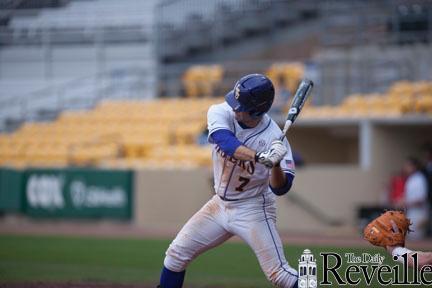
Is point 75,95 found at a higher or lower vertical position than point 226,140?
lower

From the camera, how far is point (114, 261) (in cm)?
1365

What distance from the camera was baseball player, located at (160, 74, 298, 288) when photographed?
7570mm

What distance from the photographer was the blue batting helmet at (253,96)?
7.57 meters

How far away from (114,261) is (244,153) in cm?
672

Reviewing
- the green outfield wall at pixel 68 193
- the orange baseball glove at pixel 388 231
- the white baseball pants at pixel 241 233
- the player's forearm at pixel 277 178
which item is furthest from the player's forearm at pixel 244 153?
the green outfield wall at pixel 68 193

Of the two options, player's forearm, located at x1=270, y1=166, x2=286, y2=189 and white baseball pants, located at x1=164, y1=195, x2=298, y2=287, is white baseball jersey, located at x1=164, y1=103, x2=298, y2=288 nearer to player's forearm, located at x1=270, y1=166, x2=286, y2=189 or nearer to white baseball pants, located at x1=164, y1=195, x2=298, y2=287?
white baseball pants, located at x1=164, y1=195, x2=298, y2=287

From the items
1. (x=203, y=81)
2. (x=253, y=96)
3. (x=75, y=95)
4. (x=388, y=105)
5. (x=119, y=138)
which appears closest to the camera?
(x=253, y=96)

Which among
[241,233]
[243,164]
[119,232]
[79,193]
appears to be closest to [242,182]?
[243,164]

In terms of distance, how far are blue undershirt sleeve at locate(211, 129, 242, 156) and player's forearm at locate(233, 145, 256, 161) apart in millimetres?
34

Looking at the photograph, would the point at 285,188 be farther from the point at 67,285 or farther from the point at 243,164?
the point at 67,285

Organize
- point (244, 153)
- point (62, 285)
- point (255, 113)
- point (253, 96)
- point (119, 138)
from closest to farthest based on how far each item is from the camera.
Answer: point (244, 153)
point (253, 96)
point (255, 113)
point (62, 285)
point (119, 138)

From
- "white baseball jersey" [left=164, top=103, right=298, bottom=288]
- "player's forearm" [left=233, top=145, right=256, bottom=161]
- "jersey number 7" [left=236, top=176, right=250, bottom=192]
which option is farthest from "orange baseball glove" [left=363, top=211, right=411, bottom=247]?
"player's forearm" [left=233, top=145, right=256, bottom=161]

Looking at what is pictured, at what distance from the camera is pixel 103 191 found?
20.6m

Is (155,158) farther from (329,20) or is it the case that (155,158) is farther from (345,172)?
(329,20)
